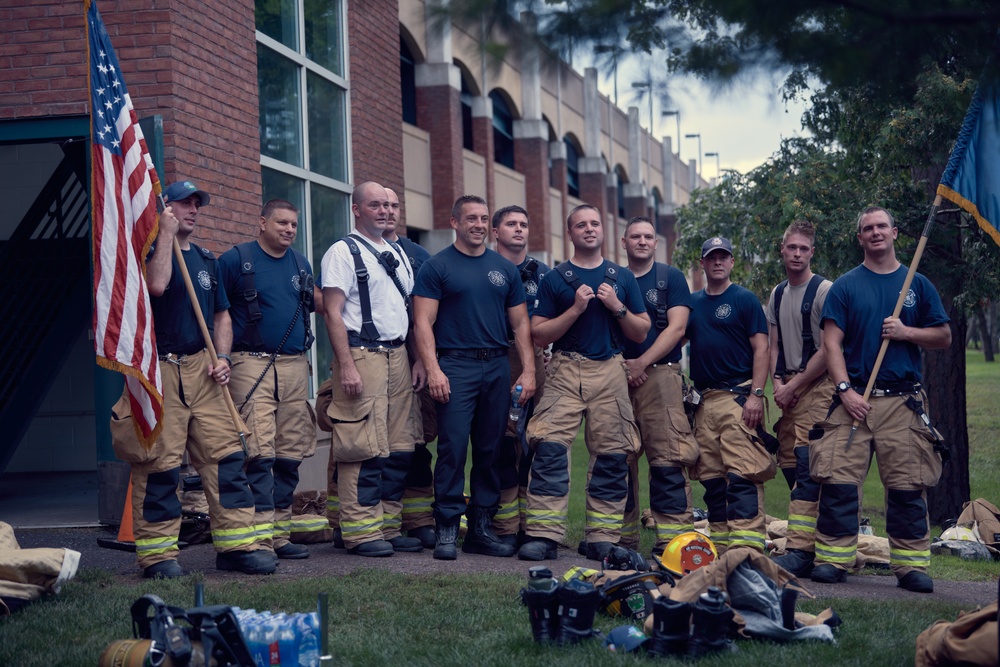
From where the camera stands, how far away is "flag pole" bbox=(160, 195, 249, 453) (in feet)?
22.7

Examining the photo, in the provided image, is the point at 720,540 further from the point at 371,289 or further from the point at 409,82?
the point at 409,82

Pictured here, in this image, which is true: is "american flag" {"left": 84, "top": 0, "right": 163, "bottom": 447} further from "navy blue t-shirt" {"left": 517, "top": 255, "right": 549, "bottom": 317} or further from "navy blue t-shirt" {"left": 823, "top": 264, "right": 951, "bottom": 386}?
"navy blue t-shirt" {"left": 823, "top": 264, "right": 951, "bottom": 386}

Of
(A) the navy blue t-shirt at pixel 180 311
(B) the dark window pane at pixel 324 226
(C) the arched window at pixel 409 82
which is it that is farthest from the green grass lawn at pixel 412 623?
(C) the arched window at pixel 409 82

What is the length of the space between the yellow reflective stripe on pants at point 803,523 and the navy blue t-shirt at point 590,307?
1675 mm

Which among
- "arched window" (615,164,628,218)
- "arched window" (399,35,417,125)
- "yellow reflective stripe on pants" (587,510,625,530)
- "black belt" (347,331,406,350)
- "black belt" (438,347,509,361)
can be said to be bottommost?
"yellow reflective stripe on pants" (587,510,625,530)

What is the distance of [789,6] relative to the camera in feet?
12.1

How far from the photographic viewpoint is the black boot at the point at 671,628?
16.6 feet

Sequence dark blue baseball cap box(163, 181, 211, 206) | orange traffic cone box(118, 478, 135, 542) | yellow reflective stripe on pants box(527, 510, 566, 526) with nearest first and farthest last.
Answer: dark blue baseball cap box(163, 181, 211, 206) → yellow reflective stripe on pants box(527, 510, 566, 526) → orange traffic cone box(118, 478, 135, 542)

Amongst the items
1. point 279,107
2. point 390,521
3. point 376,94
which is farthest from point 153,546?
point 376,94

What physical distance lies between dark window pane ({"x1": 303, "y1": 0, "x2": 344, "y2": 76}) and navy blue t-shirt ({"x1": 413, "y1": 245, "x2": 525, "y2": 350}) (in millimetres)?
4662

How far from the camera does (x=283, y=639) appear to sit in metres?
4.69

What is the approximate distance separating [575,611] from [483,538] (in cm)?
270

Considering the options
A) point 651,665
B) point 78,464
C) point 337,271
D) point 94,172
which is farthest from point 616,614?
point 78,464

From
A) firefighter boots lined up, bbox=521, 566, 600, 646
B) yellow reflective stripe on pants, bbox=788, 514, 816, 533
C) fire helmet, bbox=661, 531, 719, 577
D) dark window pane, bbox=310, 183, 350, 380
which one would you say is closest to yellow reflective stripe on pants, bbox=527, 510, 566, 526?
fire helmet, bbox=661, 531, 719, 577
